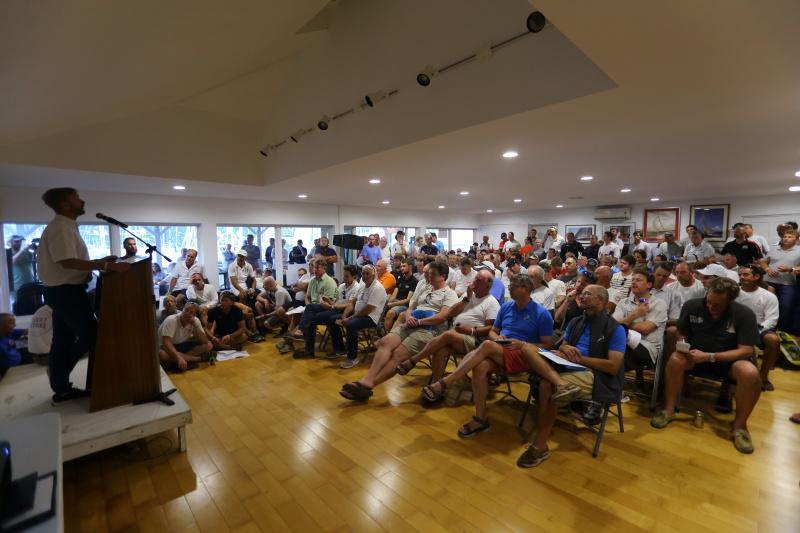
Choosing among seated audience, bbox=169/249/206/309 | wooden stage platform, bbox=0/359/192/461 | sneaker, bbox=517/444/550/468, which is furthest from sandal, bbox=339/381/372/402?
seated audience, bbox=169/249/206/309

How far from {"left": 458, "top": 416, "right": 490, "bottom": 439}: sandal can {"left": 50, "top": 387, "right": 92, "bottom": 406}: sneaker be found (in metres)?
2.66

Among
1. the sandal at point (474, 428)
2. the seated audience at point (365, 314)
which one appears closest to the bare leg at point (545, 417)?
the sandal at point (474, 428)

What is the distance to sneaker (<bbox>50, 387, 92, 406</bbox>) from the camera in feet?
8.41

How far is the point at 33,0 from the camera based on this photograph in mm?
1492

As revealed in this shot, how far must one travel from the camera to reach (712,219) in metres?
8.94

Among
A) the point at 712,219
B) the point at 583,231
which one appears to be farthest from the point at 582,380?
the point at 583,231

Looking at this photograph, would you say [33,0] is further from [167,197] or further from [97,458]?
[167,197]

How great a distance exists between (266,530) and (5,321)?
331 centimetres

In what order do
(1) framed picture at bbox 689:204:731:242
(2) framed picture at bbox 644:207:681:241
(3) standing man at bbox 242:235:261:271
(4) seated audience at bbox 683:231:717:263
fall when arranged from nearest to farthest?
(4) seated audience at bbox 683:231:717:263, (3) standing man at bbox 242:235:261:271, (1) framed picture at bbox 689:204:731:242, (2) framed picture at bbox 644:207:681:241

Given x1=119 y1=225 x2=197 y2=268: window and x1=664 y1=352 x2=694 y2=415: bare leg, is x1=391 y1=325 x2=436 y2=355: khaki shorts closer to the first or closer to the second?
x1=664 y1=352 x2=694 y2=415: bare leg

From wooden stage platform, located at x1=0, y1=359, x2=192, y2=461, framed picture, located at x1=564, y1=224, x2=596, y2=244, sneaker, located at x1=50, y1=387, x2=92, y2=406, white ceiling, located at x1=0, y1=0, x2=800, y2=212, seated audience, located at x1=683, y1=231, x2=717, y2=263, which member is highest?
white ceiling, located at x1=0, y1=0, x2=800, y2=212

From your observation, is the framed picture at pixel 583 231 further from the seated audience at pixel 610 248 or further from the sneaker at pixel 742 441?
the sneaker at pixel 742 441

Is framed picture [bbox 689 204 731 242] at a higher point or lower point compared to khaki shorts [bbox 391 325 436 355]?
higher

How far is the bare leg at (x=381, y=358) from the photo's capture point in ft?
10.6
